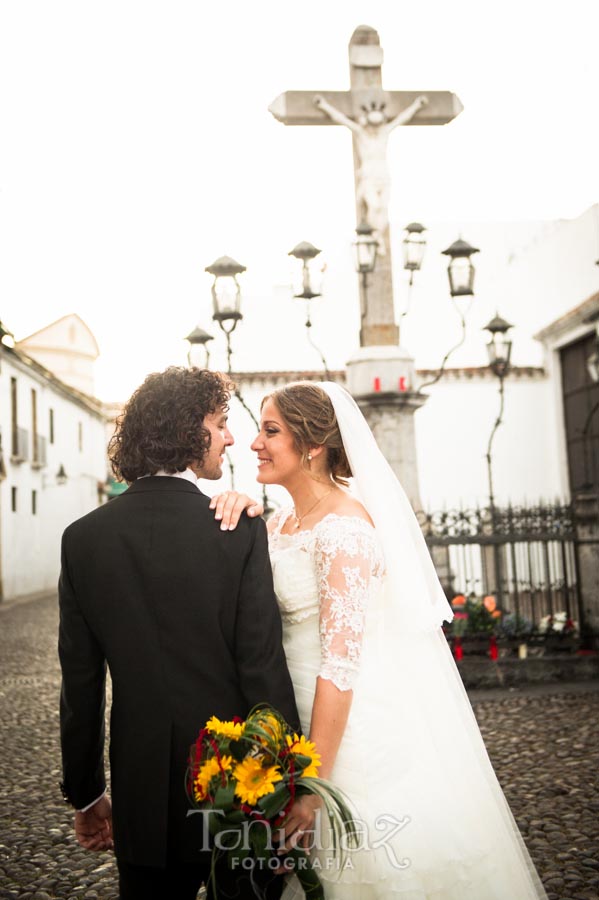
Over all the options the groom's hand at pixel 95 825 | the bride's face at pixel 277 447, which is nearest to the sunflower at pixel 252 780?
the groom's hand at pixel 95 825

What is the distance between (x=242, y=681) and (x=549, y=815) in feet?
9.33

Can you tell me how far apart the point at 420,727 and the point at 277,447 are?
3.03ft

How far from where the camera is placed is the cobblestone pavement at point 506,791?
13.1 ft

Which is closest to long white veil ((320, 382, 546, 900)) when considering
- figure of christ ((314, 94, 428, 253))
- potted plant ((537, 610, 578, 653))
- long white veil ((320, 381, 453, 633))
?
long white veil ((320, 381, 453, 633))

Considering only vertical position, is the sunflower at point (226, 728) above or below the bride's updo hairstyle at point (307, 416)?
below

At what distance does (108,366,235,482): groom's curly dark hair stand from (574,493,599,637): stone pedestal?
21.4ft

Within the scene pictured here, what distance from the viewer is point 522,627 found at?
866 centimetres

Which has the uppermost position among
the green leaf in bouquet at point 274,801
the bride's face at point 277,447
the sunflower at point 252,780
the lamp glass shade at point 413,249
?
the lamp glass shade at point 413,249

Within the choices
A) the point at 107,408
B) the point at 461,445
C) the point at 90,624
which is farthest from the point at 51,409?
the point at 90,624

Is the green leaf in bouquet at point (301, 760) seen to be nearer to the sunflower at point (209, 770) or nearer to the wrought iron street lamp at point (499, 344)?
the sunflower at point (209, 770)

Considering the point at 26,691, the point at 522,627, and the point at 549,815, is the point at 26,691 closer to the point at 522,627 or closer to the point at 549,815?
the point at 522,627

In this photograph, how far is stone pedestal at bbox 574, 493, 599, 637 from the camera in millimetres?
8352

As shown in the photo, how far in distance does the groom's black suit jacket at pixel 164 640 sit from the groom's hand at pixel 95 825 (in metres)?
0.19

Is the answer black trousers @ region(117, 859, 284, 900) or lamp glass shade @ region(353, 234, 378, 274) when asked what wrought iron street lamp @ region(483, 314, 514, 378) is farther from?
black trousers @ region(117, 859, 284, 900)
